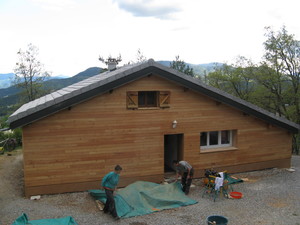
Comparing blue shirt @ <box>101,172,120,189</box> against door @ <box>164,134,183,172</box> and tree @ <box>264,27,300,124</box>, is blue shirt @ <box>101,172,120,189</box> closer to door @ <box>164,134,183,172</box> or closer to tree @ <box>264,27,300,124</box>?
door @ <box>164,134,183,172</box>

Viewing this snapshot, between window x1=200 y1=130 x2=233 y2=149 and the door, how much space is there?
1.24 m

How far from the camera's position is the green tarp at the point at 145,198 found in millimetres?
9484

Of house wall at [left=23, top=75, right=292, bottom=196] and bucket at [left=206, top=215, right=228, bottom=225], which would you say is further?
house wall at [left=23, top=75, right=292, bottom=196]

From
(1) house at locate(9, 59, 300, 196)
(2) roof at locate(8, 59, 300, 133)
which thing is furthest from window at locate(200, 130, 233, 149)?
(2) roof at locate(8, 59, 300, 133)

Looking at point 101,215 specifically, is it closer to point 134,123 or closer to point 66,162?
point 66,162

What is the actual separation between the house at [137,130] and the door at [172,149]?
0.17 ft

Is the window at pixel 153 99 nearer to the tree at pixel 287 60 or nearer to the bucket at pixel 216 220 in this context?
the bucket at pixel 216 220

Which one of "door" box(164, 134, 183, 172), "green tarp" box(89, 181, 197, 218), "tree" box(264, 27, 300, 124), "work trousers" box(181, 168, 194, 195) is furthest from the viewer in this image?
"tree" box(264, 27, 300, 124)

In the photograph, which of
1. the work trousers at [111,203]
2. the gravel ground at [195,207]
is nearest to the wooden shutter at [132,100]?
the work trousers at [111,203]

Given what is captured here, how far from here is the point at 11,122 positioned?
9555 mm

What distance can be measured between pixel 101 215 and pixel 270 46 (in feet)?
84.1

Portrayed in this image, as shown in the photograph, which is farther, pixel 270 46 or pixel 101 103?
pixel 270 46

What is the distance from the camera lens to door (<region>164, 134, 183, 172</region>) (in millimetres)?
13000

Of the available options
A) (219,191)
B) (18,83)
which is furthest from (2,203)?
(18,83)
